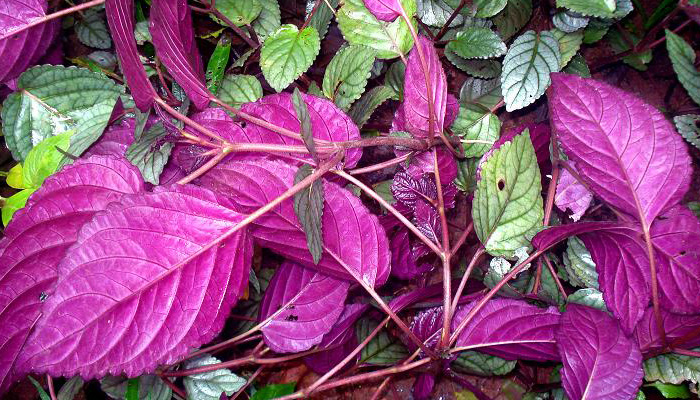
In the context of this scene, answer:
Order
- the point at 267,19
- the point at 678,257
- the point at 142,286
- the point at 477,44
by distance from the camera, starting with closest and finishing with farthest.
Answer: the point at 142,286 → the point at 678,257 → the point at 477,44 → the point at 267,19

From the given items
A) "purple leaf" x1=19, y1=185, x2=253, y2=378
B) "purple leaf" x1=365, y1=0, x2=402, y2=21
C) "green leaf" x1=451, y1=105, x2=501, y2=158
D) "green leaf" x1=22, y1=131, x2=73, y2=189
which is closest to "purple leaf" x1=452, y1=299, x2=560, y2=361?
"green leaf" x1=451, y1=105, x2=501, y2=158

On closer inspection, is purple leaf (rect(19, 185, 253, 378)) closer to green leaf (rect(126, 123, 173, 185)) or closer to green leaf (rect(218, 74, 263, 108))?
green leaf (rect(126, 123, 173, 185))

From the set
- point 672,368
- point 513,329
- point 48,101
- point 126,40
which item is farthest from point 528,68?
point 48,101

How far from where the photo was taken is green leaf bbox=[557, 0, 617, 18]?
88 centimetres

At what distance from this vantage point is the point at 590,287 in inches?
38.8

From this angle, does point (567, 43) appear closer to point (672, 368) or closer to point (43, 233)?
point (672, 368)

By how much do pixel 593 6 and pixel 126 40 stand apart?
74cm

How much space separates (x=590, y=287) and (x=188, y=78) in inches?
30.7

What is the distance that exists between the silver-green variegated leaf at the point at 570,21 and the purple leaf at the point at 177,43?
27.1 inches

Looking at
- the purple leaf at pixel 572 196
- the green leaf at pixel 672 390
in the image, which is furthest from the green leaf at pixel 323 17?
the green leaf at pixel 672 390

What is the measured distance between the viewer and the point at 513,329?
0.94 metres

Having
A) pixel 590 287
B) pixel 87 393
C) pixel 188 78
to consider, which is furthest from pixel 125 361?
pixel 590 287

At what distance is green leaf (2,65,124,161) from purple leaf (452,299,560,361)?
2.73 feet

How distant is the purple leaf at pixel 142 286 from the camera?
71 cm
